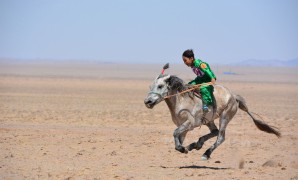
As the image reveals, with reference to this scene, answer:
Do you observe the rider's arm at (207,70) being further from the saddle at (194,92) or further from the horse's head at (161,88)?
the horse's head at (161,88)

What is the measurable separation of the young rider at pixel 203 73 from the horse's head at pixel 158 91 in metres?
0.48

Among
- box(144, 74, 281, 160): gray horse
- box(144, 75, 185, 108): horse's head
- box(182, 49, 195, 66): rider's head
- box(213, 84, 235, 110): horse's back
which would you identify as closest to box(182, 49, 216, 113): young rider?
box(182, 49, 195, 66): rider's head

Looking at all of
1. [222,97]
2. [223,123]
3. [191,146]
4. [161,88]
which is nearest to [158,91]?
[161,88]

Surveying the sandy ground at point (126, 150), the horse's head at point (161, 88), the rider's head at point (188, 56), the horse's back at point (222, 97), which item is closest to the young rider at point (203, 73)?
the rider's head at point (188, 56)

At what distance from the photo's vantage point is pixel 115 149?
1430cm

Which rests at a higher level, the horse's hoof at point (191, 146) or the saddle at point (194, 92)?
the saddle at point (194, 92)

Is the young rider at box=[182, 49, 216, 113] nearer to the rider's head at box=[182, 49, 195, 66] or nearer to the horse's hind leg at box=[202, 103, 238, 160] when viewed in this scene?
the rider's head at box=[182, 49, 195, 66]

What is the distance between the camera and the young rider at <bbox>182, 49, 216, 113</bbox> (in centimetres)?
1145

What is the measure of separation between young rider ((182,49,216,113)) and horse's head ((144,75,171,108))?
0.48 meters

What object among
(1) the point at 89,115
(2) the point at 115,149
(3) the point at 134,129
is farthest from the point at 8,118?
(2) the point at 115,149

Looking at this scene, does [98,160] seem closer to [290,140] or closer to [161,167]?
[161,167]

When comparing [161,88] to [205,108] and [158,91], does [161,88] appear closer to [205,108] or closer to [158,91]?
[158,91]

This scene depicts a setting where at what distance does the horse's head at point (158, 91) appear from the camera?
438 inches

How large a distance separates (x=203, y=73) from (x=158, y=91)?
0.98m
